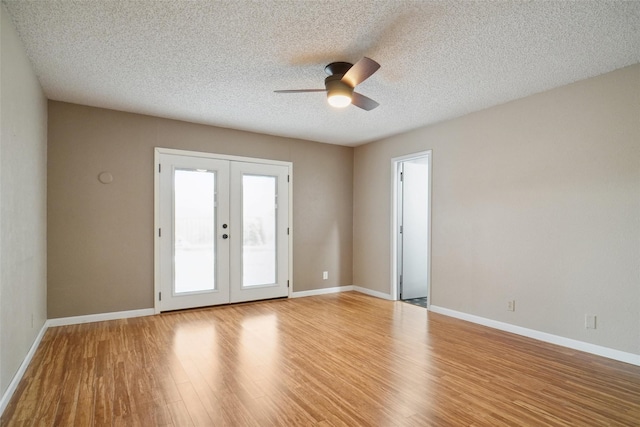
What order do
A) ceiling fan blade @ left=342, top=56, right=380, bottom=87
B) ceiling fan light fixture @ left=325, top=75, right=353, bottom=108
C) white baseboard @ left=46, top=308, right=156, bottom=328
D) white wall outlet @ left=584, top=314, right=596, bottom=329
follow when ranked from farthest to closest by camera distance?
white baseboard @ left=46, top=308, right=156, bottom=328 < white wall outlet @ left=584, top=314, right=596, bottom=329 < ceiling fan light fixture @ left=325, top=75, right=353, bottom=108 < ceiling fan blade @ left=342, top=56, right=380, bottom=87

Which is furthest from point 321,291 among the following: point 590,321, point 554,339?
point 590,321

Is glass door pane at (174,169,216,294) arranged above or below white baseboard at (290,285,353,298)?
above

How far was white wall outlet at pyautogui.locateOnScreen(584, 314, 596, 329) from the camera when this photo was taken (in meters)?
3.25

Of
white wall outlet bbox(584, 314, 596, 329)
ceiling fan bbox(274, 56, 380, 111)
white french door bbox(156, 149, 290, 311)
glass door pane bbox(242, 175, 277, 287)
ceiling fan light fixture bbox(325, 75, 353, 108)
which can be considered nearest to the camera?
ceiling fan bbox(274, 56, 380, 111)

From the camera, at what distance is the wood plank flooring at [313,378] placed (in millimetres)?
2205

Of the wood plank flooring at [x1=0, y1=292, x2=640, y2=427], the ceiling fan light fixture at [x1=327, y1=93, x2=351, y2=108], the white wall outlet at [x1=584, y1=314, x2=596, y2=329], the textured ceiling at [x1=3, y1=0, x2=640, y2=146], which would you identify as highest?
the textured ceiling at [x1=3, y1=0, x2=640, y2=146]

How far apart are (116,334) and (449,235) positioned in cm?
418

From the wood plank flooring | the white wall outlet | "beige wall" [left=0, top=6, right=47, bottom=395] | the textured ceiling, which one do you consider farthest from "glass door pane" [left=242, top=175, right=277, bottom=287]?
the white wall outlet

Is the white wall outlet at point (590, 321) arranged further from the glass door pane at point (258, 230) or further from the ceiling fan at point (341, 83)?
the glass door pane at point (258, 230)

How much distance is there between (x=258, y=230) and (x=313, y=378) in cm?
303

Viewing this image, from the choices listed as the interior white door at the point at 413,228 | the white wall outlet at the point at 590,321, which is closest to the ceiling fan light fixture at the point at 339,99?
the interior white door at the point at 413,228

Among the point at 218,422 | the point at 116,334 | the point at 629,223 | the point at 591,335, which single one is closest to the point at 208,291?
the point at 116,334

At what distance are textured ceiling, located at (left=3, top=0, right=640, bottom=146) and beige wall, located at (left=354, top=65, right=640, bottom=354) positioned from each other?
1.12 ft

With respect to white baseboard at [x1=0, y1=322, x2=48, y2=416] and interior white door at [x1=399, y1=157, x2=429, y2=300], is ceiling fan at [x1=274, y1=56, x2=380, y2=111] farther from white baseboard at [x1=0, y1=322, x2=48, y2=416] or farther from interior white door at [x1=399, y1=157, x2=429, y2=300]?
white baseboard at [x1=0, y1=322, x2=48, y2=416]
